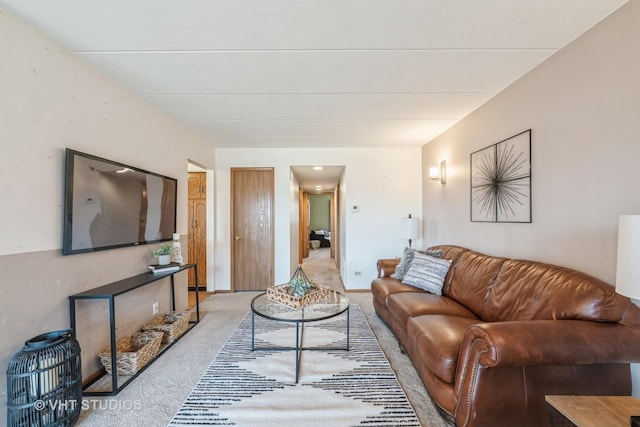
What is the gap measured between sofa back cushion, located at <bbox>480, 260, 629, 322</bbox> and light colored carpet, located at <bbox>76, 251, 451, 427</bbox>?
0.83 metres

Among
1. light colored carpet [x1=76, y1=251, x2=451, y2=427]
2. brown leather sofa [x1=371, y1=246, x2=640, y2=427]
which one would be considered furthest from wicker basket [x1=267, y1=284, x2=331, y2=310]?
brown leather sofa [x1=371, y1=246, x2=640, y2=427]

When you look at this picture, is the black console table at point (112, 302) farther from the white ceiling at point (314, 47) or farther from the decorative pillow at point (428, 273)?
the decorative pillow at point (428, 273)

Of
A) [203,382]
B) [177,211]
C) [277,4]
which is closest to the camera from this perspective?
[277,4]

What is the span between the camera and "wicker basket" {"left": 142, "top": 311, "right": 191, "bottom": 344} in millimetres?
2607

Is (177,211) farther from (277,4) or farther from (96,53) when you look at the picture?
(277,4)

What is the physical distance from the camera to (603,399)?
44.0 inches

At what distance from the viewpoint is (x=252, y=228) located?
14.9 ft

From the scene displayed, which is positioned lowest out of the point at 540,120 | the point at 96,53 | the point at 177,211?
→ the point at 177,211

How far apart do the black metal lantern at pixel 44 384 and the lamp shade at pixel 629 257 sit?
2.77 metres

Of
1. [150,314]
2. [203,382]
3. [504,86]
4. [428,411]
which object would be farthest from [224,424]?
[504,86]

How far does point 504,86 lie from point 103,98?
3.42m

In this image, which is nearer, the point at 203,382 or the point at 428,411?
the point at 428,411

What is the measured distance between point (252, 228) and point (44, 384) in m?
3.19
